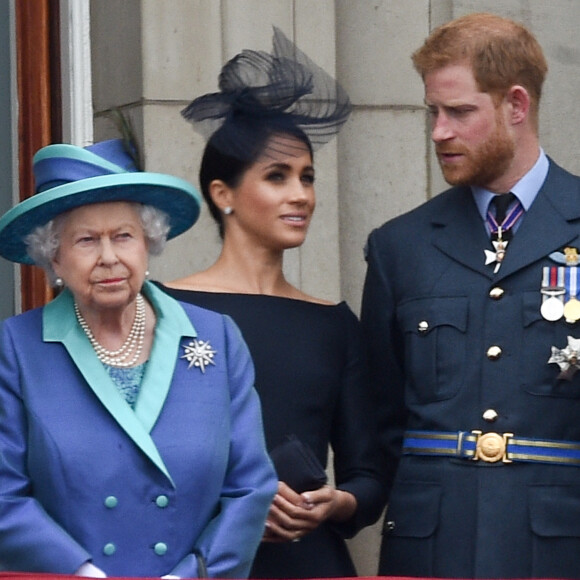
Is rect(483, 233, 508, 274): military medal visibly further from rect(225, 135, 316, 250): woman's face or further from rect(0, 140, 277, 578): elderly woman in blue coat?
rect(0, 140, 277, 578): elderly woman in blue coat

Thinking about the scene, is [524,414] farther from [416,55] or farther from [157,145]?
[157,145]

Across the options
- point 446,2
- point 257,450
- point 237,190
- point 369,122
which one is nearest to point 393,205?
point 369,122

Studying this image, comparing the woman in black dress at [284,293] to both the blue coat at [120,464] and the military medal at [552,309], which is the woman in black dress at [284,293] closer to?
the military medal at [552,309]

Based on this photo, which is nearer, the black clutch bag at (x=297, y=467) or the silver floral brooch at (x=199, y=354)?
the silver floral brooch at (x=199, y=354)

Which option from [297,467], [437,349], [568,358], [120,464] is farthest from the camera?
[437,349]

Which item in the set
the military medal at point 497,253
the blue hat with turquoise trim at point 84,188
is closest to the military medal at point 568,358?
the military medal at point 497,253

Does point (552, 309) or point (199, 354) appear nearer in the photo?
point (199, 354)

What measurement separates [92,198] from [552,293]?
1.23 m

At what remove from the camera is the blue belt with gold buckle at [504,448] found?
179 inches

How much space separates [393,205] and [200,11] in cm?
96

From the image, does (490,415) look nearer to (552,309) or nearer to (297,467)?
(552,309)

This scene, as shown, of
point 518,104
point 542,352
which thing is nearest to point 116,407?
point 542,352

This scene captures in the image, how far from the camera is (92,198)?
13.2ft

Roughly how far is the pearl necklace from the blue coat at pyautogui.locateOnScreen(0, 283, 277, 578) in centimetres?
3
